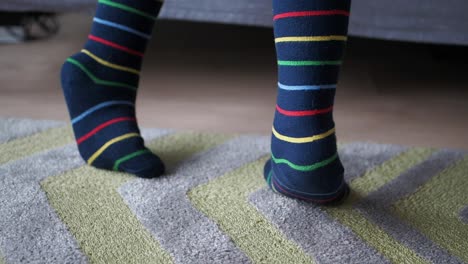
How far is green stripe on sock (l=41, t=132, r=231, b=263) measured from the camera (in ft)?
1.63

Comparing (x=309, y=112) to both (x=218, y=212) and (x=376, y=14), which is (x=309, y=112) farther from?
(x=376, y=14)

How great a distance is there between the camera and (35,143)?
2.53ft

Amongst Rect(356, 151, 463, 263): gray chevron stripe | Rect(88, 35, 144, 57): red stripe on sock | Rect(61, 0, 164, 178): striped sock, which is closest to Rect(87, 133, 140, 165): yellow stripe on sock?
Rect(61, 0, 164, 178): striped sock

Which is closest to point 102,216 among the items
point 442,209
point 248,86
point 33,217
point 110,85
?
point 33,217

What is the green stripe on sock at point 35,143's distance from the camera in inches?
28.6

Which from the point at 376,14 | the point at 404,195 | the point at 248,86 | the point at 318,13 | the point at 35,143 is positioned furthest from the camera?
the point at 248,86

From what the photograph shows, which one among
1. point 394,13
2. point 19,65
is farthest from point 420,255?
point 19,65

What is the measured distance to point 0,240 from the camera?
0.51 metres

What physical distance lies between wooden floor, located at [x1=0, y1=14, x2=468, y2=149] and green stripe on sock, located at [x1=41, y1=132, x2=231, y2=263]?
0.26 m

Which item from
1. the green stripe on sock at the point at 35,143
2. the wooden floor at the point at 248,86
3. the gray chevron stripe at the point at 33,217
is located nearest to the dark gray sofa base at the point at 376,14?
the wooden floor at the point at 248,86

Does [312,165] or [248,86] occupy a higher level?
[312,165]

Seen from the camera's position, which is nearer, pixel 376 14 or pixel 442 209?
pixel 442 209

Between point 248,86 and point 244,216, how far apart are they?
601 millimetres

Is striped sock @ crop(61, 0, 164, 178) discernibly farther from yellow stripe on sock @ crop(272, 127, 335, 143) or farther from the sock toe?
yellow stripe on sock @ crop(272, 127, 335, 143)
